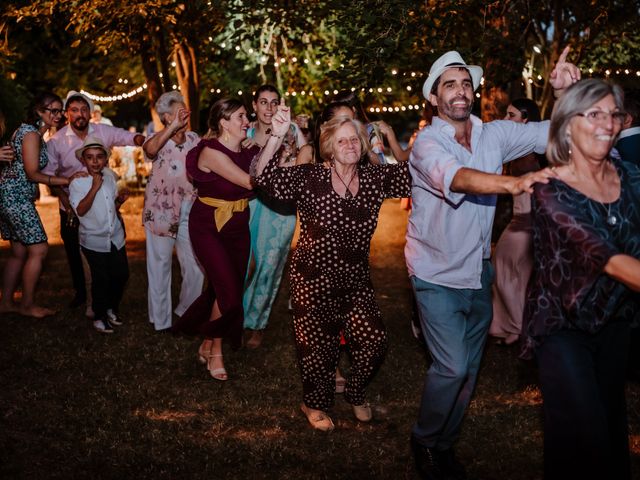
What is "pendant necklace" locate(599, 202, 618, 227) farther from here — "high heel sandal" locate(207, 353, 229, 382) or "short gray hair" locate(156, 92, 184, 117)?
"short gray hair" locate(156, 92, 184, 117)

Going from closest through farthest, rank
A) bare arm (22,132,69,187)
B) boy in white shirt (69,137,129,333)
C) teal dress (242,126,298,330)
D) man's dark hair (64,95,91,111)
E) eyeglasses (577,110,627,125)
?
eyeglasses (577,110,627,125), teal dress (242,126,298,330), boy in white shirt (69,137,129,333), bare arm (22,132,69,187), man's dark hair (64,95,91,111)

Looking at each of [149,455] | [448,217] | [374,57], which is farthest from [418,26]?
[149,455]

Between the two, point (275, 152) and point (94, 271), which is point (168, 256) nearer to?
point (94, 271)

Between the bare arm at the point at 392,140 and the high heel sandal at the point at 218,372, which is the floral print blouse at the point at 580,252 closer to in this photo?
the bare arm at the point at 392,140

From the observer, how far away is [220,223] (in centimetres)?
557

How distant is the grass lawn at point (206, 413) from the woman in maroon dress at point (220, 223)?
45 centimetres

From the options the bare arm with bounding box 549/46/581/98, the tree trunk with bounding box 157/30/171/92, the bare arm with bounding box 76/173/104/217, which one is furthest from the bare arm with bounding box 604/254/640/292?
the tree trunk with bounding box 157/30/171/92

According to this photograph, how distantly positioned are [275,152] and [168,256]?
8.75 feet

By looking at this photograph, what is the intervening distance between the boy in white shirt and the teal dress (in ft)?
4.46

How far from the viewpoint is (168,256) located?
669 centimetres

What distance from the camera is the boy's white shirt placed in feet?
22.0

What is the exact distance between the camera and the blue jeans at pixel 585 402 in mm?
2906

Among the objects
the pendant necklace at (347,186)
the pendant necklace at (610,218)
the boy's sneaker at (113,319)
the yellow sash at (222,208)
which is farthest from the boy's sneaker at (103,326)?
the pendant necklace at (610,218)

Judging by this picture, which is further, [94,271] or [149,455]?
[94,271]
